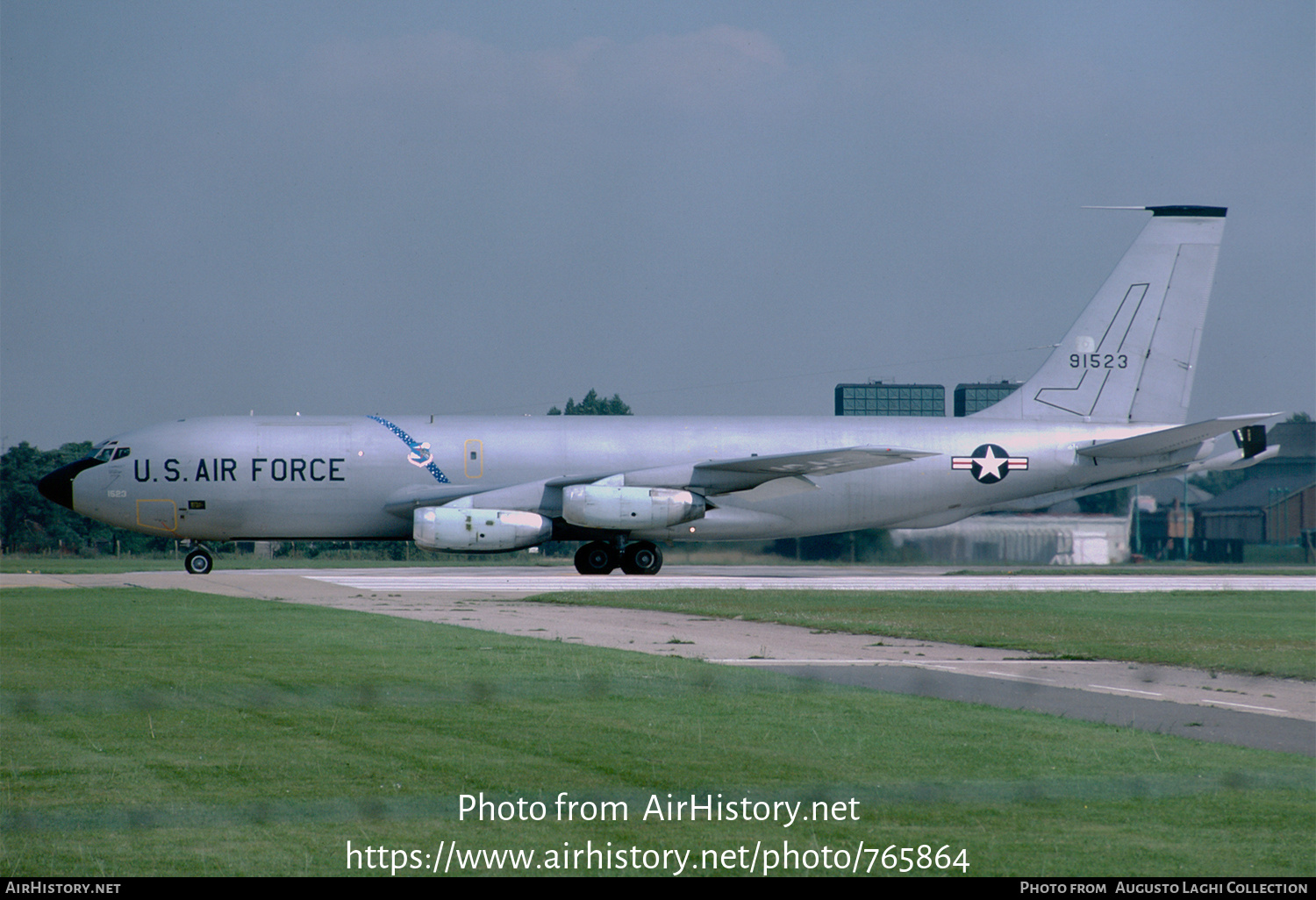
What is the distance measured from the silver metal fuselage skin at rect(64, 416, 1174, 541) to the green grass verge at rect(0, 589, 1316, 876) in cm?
1991

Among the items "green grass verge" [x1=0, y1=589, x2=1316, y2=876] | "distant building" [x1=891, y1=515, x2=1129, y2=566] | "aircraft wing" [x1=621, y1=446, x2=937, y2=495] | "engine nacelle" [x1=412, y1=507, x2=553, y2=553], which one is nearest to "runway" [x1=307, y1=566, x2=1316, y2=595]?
"engine nacelle" [x1=412, y1=507, x2=553, y2=553]

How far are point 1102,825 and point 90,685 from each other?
8.85 meters

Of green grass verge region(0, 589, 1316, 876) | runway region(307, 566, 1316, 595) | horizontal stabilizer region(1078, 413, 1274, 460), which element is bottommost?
runway region(307, 566, 1316, 595)

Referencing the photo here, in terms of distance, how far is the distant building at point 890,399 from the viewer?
6462 centimetres

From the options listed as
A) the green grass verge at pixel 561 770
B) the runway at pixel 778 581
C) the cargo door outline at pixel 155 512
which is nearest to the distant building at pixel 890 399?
the runway at pixel 778 581

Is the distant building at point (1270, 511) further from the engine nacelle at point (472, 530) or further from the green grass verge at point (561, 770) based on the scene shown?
the green grass verge at point (561, 770)

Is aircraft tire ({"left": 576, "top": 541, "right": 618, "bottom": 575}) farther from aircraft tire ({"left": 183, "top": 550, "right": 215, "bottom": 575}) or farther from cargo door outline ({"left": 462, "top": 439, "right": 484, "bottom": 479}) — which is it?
aircraft tire ({"left": 183, "top": 550, "right": 215, "bottom": 575})

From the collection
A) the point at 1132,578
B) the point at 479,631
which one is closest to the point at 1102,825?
the point at 479,631

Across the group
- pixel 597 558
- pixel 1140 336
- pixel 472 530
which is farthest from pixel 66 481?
pixel 1140 336

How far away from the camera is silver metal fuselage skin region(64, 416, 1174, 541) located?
33.2m

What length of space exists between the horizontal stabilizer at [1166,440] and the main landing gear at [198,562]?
23.5 meters

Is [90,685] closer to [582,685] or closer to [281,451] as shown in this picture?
[582,685]

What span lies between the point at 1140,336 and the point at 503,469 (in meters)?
18.4

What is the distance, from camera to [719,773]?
813 cm
